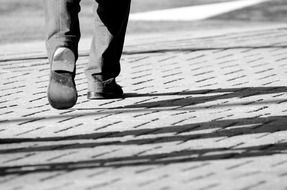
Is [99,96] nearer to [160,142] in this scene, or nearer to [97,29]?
[97,29]

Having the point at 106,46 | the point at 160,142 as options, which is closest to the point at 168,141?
the point at 160,142

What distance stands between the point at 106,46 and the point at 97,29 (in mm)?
128

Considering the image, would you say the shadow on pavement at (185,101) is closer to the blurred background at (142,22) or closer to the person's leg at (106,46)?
the person's leg at (106,46)

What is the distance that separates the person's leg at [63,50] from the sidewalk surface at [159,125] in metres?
0.15

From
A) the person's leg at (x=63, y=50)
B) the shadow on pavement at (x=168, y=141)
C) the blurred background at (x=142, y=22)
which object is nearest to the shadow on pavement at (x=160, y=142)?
the shadow on pavement at (x=168, y=141)

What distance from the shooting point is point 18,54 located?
9.26 metres

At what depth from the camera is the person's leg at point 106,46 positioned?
6756mm

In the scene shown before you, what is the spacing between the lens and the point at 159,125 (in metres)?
6.16

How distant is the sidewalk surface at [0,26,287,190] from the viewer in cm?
497

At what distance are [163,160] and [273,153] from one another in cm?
59

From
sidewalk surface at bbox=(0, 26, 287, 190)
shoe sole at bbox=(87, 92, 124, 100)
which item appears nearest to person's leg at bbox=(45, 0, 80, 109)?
sidewalk surface at bbox=(0, 26, 287, 190)

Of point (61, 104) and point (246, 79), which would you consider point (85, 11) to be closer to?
point (246, 79)

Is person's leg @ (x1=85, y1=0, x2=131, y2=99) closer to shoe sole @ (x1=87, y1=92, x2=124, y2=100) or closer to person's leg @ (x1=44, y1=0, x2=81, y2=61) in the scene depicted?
shoe sole @ (x1=87, y1=92, x2=124, y2=100)

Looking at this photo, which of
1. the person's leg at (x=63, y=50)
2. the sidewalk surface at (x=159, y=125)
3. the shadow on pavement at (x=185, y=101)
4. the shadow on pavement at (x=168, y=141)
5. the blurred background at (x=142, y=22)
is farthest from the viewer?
the blurred background at (x=142, y=22)
